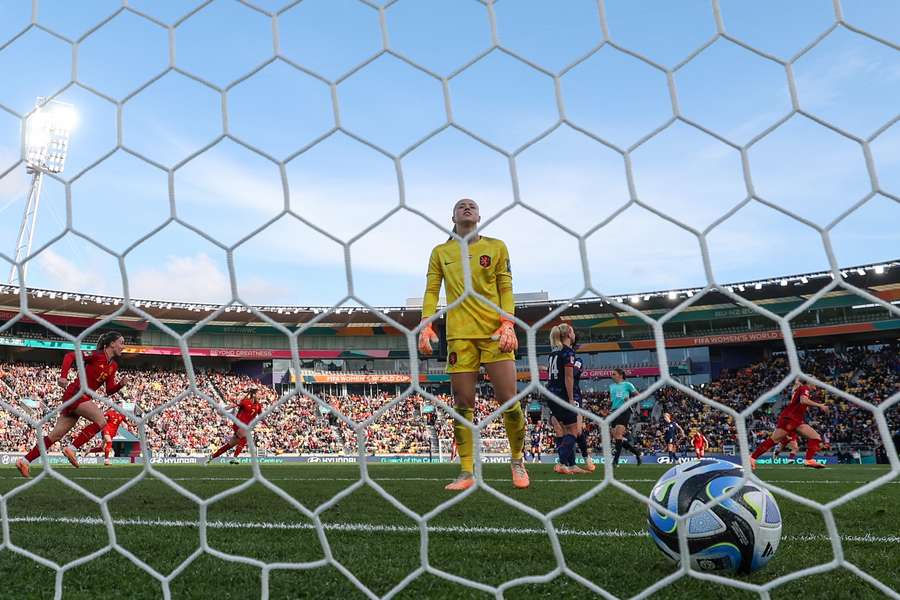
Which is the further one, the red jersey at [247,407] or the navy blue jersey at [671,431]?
the navy blue jersey at [671,431]

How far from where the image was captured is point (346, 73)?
2.13 meters

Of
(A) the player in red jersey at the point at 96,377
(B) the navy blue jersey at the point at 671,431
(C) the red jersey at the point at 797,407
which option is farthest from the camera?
(B) the navy blue jersey at the point at 671,431

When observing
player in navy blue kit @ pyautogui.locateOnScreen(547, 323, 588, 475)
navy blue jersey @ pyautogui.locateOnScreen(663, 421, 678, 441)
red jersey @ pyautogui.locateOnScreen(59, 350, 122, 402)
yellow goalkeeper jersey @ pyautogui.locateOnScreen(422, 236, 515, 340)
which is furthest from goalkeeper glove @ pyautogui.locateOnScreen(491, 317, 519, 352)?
navy blue jersey @ pyautogui.locateOnScreen(663, 421, 678, 441)

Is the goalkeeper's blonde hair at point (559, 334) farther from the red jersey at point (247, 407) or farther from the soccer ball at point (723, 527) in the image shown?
the red jersey at point (247, 407)

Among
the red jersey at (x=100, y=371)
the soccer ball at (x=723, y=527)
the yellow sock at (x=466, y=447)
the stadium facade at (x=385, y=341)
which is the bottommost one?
the soccer ball at (x=723, y=527)

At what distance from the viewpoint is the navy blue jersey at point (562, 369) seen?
6207mm

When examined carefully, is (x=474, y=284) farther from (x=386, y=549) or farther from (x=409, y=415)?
(x=409, y=415)

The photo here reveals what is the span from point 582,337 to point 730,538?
30515 mm

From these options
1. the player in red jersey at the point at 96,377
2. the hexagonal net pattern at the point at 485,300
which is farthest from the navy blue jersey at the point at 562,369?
the hexagonal net pattern at the point at 485,300

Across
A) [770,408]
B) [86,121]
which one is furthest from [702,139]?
[770,408]

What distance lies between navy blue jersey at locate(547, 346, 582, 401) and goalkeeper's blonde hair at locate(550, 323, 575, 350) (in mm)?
60

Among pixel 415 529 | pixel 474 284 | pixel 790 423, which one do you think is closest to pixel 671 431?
pixel 790 423

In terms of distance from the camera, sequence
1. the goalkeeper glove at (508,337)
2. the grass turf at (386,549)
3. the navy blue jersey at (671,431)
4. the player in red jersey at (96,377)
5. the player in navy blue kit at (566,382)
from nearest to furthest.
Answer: the grass turf at (386,549), the goalkeeper glove at (508,337), the player in red jersey at (96,377), the player in navy blue kit at (566,382), the navy blue jersey at (671,431)

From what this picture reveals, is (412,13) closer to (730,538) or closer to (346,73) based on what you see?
(346,73)
